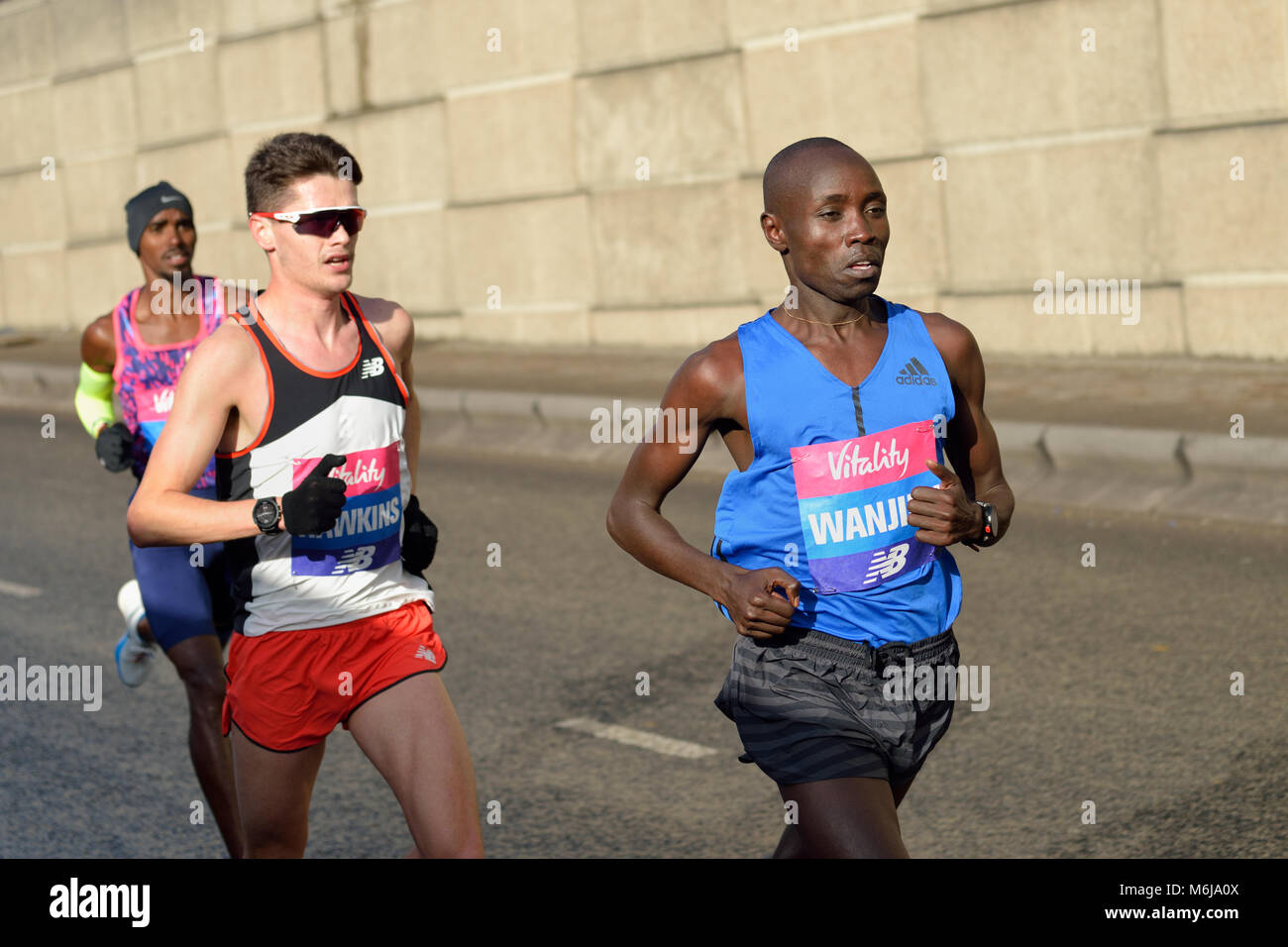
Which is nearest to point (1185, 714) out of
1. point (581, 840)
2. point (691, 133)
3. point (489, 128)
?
point (581, 840)

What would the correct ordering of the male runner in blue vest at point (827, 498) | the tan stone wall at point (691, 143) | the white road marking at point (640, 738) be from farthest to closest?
the tan stone wall at point (691, 143)
the white road marking at point (640, 738)
the male runner in blue vest at point (827, 498)

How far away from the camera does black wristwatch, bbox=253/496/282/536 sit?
3643mm

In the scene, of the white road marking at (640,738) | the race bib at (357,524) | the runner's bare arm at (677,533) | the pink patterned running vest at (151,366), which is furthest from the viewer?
the white road marking at (640,738)

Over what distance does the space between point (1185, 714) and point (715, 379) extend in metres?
3.02

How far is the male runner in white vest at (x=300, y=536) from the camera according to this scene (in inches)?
147

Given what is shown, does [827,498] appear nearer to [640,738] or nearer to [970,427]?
[970,427]

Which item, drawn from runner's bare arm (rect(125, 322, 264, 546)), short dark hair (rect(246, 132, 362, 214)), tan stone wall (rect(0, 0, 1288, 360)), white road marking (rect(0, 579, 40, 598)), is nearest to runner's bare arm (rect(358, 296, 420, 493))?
short dark hair (rect(246, 132, 362, 214))

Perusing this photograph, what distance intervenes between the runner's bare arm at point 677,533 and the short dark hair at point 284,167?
3.31 ft

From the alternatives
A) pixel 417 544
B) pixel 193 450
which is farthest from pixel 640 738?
pixel 193 450

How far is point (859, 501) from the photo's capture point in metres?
3.41

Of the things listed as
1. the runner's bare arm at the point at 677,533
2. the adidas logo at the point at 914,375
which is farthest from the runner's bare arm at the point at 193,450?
the adidas logo at the point at 914,375

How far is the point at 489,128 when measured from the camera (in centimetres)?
1683

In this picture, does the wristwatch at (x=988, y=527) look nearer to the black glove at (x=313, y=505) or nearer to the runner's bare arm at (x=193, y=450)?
the black glove at (x=313, y=505)

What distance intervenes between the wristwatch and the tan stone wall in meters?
8.65
